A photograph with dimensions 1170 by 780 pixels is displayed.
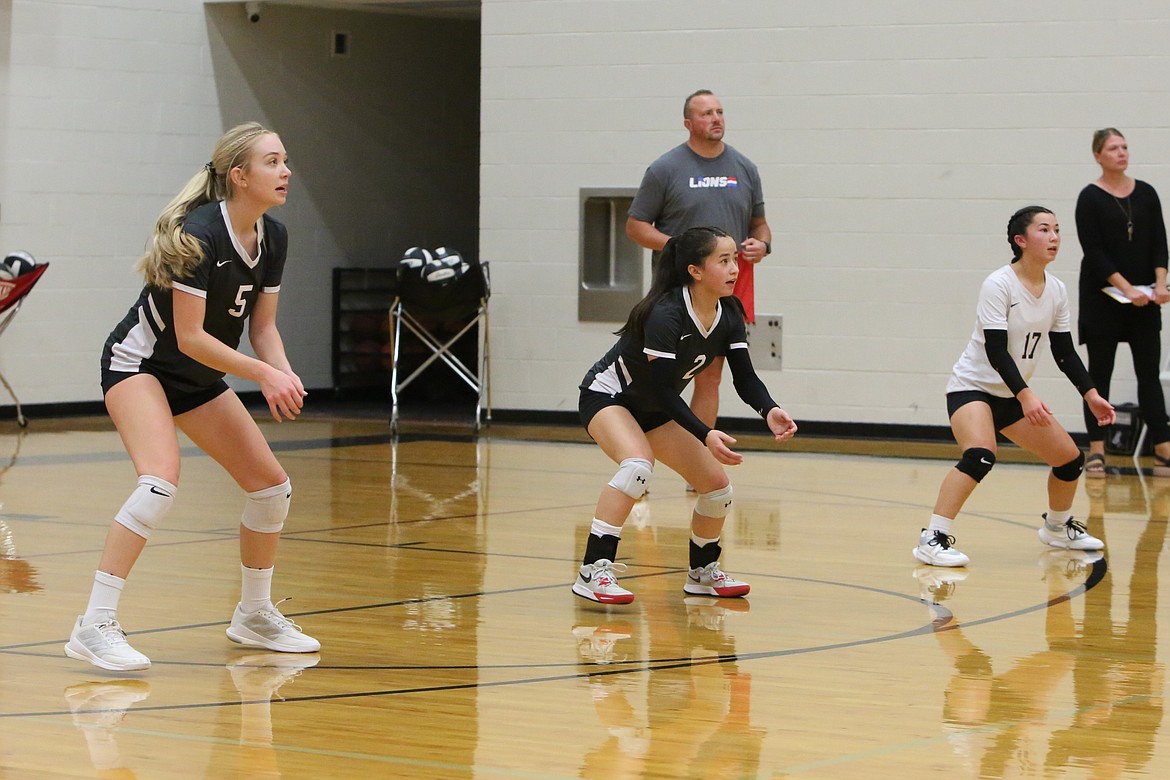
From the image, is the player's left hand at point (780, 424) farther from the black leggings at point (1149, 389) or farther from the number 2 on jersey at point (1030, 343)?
the black leggings at point (1149, 389)

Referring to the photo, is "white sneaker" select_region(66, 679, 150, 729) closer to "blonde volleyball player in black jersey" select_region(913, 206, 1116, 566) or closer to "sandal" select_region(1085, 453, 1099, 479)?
"blonde volleyball player in black jersey" select_region(913, 206, 1116, 566)

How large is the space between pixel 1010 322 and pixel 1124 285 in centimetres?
271

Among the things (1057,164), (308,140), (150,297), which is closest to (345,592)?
(150,297)

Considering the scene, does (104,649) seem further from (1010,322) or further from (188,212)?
(1010,322)

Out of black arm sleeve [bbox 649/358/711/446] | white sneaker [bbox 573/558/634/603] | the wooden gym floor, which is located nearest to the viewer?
the wooden gym floor

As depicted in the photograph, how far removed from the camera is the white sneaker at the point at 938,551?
5.95m

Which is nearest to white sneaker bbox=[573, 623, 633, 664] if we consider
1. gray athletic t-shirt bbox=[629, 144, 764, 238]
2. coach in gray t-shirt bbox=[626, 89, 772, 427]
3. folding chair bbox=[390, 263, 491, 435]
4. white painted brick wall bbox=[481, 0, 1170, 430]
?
coach in gray t-shirt bbox=[626, 89, 772, 427]

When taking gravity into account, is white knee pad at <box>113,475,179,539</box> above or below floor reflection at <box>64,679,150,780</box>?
above

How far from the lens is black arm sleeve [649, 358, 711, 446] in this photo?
16.5 ft

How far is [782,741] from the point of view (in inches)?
140

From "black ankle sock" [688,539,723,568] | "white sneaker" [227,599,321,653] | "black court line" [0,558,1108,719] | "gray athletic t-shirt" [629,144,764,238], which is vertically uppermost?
"gray athletic t-shirt" [629,144,764,238]

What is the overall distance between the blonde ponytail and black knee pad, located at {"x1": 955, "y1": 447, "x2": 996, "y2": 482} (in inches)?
116

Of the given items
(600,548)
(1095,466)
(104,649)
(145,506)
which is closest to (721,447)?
(600,548)

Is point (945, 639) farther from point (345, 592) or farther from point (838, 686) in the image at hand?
point (345, 592)
